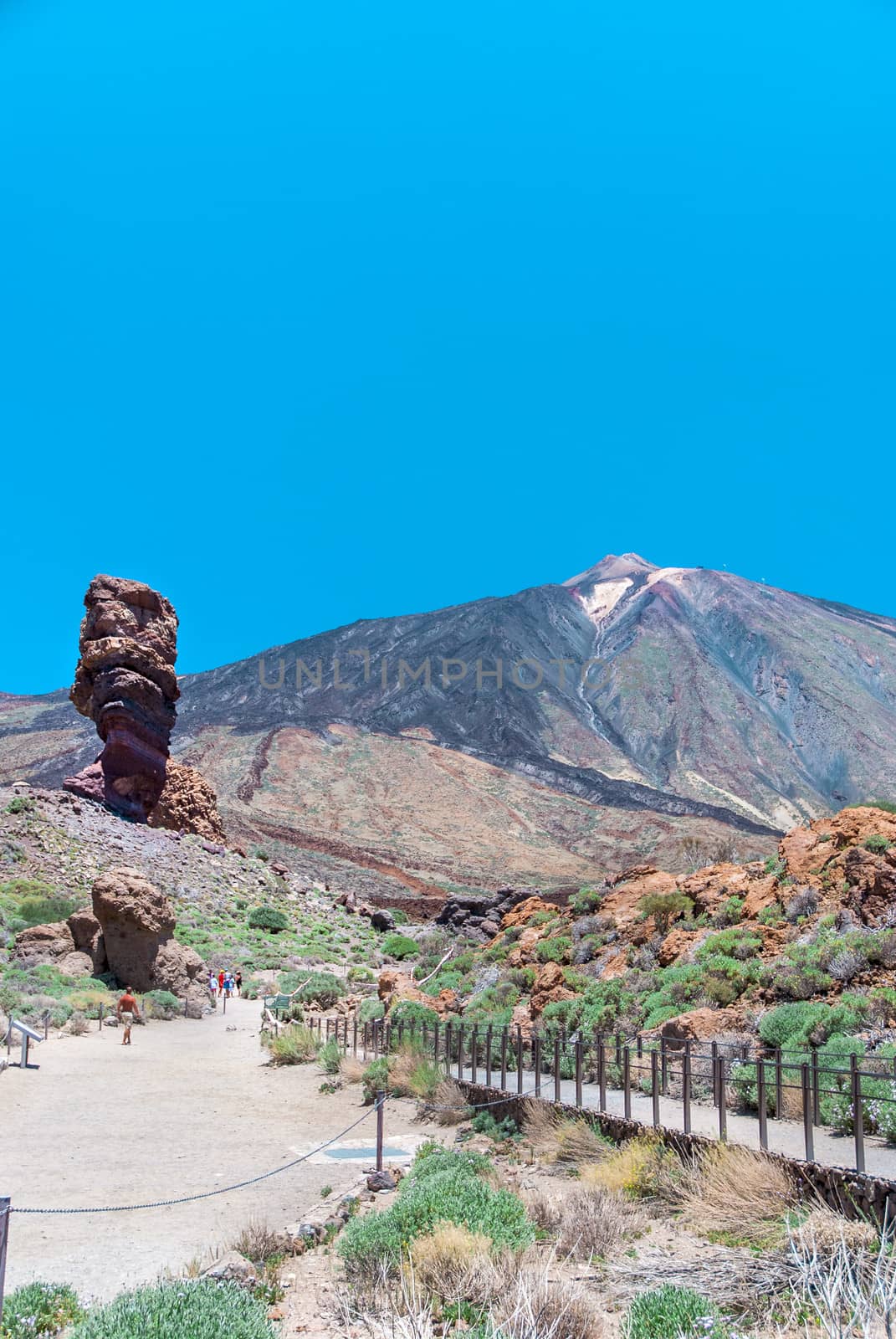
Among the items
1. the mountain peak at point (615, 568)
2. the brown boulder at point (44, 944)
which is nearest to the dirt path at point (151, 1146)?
the brown boulder at point (44, 944)

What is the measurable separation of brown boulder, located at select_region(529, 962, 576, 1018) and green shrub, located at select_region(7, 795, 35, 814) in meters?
26.4

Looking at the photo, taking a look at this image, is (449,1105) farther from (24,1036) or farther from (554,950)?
(24,1036)

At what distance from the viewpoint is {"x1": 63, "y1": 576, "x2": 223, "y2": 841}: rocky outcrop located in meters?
40.2

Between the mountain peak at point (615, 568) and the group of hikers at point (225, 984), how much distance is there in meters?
153

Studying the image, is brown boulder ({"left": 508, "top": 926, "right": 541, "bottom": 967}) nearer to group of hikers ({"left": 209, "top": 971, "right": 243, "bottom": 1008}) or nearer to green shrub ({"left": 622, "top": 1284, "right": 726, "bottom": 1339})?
group of hikers ({"left": 209, "top": 971, "right": 243, "bottom": 1008})

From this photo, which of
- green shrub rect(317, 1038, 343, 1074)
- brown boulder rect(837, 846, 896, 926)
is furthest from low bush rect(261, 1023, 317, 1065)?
brown boulder rect(837, 846, 896, 926)

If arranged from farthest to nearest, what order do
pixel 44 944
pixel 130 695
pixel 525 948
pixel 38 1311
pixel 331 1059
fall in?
pixel 130 695 < pixel 44 944 < pixel 525 948 < pixel 331 1059 < pixel 38 1311

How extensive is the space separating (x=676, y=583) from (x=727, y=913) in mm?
157777

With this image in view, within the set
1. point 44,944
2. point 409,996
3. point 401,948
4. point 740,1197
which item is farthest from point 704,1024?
point 401,948

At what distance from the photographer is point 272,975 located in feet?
99.1

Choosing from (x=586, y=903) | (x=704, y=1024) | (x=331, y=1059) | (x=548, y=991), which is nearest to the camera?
(x=704, y=1024)

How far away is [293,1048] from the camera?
1755 cm

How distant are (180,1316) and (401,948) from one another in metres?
31.9

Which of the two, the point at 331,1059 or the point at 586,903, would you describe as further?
the point at 586,903
